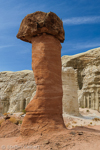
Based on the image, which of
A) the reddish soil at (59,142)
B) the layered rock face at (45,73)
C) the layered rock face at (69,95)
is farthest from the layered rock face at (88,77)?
the reddish soil at (59,142)

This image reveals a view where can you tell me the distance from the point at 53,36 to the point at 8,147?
5.16m

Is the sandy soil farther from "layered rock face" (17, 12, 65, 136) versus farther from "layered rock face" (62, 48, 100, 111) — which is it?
"layered rock face" (62, 48, 100, 111)

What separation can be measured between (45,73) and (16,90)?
104ft

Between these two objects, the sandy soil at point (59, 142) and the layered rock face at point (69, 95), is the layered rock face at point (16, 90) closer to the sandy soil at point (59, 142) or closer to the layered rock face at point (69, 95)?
the layered rock face at point (69, 95)

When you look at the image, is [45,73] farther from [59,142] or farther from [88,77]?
[88,77]

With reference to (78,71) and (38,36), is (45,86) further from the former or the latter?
(78,71)

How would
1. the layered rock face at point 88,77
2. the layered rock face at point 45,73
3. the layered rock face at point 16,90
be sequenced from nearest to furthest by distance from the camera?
the layered rock face at point 45,73, the layered rock face at point 88,77, the layered rock face at point 16,90

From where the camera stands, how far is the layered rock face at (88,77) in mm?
27719

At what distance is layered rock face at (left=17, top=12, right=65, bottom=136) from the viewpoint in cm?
625

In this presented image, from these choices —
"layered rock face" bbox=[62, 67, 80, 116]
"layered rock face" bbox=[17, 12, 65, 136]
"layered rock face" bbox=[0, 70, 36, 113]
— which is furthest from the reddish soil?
"layered rock face" bbox=[0, 70, 36, 113]

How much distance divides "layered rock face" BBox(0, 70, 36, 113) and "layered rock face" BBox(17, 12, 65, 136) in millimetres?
27188

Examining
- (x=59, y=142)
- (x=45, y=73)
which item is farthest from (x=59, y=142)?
(x=45, y=73)

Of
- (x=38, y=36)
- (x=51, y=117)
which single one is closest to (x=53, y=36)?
(x=38, y=36)

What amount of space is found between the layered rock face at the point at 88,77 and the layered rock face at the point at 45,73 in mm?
21967
